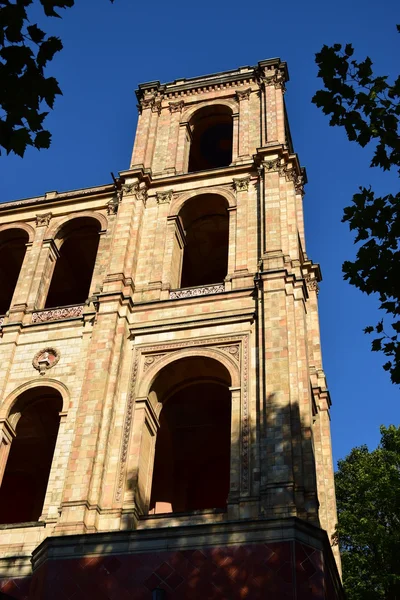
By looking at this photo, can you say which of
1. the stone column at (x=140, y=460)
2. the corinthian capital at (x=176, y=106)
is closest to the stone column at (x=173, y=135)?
the corinthian capital at (x=176, y=106)

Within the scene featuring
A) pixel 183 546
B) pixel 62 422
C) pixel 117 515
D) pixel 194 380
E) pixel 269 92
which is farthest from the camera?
pixel 269 92

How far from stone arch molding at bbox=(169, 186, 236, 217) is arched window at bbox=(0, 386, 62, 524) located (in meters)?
8.08

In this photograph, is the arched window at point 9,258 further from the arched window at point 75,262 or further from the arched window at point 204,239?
the arched window at point 204,239

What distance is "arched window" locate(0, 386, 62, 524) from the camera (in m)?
25.4

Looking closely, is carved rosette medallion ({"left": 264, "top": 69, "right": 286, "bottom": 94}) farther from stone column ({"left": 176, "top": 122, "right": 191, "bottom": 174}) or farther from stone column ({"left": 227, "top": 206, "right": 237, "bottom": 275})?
stone column ({"left": 227, "top": 206, "right": 237, "bottom": 275})

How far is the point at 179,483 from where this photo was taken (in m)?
26.5

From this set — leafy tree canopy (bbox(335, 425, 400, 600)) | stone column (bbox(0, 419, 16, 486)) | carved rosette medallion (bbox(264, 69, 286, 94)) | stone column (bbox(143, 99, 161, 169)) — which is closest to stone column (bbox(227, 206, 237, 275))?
stone column (bbox(143, 99, 161, 169))

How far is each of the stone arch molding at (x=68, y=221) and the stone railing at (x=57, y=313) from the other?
429 centimetres

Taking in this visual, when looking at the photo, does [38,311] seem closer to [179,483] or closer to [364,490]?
[179,483]

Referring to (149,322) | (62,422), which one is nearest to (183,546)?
(62,422)

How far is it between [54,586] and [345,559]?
41.1 feet

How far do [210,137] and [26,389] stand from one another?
1729cm

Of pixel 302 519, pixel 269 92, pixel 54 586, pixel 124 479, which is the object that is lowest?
pixel 54 586

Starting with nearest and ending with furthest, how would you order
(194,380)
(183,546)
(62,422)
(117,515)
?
(183,546) → (117,515) → (62,422) → (194,380)
